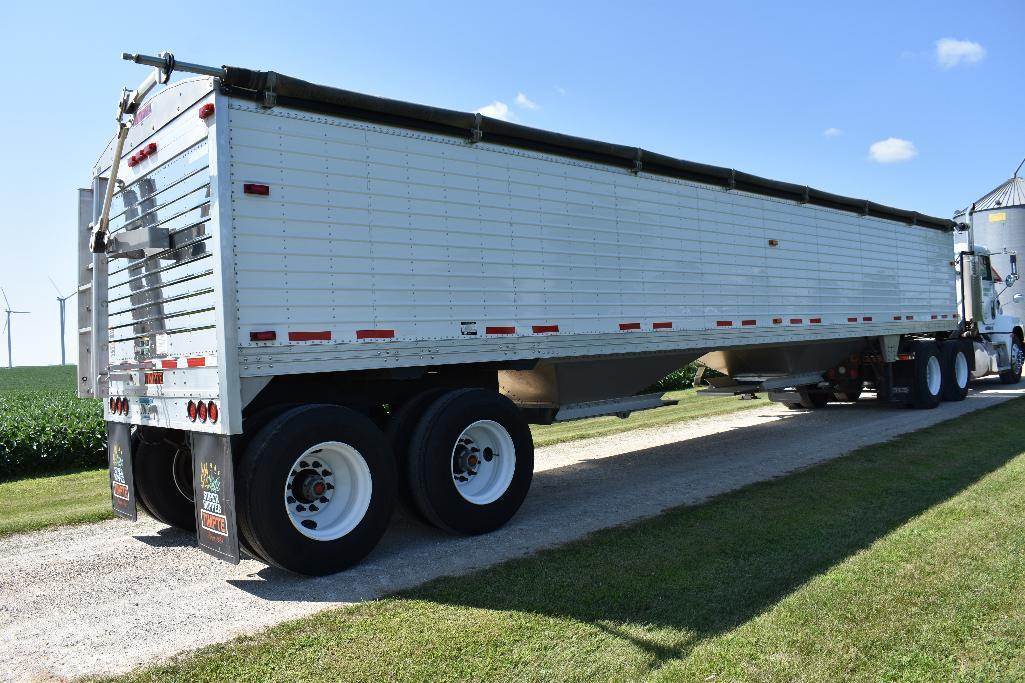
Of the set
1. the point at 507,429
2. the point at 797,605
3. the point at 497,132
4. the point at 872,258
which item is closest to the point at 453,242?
the point at 497,132

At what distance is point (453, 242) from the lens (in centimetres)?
689

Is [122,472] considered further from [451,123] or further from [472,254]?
[451,123]

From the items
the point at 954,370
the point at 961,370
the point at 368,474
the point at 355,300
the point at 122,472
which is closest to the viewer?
the point at 368,474

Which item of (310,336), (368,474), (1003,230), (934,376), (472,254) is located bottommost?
(368,474)

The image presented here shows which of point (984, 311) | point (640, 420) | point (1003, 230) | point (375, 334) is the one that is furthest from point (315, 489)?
point (1003, 230)

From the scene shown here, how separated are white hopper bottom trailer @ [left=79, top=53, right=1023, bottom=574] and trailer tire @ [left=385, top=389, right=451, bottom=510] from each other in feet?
0.06

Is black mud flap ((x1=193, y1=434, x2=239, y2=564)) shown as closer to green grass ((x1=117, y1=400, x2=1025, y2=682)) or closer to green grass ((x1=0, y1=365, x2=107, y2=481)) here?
green grass ((x1=117, y1=400, x2=1025, y2=682))

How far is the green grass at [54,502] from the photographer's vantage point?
25.6ft

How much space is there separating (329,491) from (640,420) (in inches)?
369

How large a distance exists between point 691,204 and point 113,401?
260 inches

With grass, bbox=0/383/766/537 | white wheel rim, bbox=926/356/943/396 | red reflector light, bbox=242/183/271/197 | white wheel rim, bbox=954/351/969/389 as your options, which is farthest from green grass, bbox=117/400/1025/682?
white wheel rim, bbox=954/351/969/389

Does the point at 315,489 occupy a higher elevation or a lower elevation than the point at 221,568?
higher

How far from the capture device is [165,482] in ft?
24.1

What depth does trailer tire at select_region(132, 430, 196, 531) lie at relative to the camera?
23.9 ft
